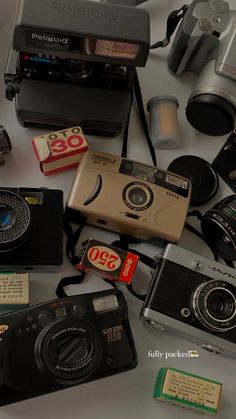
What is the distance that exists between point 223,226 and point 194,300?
0.49 ft

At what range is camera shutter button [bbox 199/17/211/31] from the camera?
1151mm

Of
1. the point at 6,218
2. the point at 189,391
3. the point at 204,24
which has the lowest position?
the point at 189,391

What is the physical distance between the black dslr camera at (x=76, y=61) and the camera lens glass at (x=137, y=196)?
0.13 metres

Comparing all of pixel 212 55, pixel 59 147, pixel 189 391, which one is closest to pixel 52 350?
pixel 189 391

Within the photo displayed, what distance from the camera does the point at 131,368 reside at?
1.00m

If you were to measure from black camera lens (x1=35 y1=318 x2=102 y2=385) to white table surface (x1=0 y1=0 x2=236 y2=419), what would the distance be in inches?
4.4

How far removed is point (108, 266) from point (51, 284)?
0.11 meters

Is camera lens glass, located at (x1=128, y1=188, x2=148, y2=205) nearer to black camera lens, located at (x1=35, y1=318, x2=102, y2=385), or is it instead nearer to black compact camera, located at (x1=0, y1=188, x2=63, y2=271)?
black compact camera, located at (x1=0, y1=188, x2=63, y2=271)

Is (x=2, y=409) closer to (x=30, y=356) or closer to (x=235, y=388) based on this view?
(x=30, y=356)

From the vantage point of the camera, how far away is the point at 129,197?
110 centimetres

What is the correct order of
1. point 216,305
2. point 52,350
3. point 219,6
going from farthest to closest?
point 219,6 < point 216,305 < point 52,350

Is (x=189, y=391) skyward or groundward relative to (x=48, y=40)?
groundward

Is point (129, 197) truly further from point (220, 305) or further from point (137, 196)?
point (220, 305)

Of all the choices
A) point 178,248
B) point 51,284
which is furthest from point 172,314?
point 51,284
